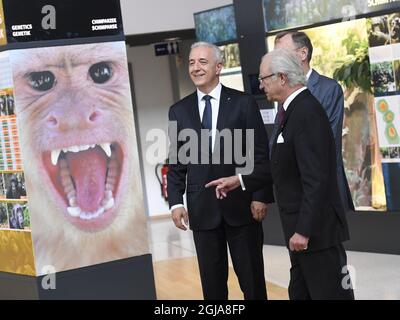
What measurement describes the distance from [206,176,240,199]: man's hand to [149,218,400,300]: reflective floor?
2318mm

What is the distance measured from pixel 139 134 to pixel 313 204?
1044 cm

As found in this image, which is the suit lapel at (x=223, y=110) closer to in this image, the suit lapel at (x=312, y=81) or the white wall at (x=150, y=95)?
the suit lapel at (x=312, y=81)

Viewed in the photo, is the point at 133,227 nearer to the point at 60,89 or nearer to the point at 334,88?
the point at 60,89

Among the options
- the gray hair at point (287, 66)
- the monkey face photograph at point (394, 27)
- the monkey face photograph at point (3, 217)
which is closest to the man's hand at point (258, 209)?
the gray hair at point (287, 66)

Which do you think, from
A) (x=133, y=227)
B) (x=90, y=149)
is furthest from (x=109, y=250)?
(x=90, y=149)

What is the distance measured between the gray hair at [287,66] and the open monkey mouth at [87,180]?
205 cm

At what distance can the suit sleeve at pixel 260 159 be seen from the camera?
192 inches

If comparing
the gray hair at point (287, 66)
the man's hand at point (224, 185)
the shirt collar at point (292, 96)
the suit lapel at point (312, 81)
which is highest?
the gray hair at point (287, 66)

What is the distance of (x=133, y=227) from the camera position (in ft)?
20.0

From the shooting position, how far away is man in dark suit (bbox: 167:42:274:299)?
491 cm

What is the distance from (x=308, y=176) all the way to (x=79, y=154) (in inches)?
89.1

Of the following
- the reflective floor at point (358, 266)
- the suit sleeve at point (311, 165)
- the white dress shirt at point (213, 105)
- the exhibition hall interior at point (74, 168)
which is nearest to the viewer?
the suit sleeve at point (311, 165)

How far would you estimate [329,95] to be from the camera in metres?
4.95

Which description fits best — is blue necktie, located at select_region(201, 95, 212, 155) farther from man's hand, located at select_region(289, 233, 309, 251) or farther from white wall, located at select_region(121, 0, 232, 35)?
white wall, located at select_region(121, 0, 232, 35)
